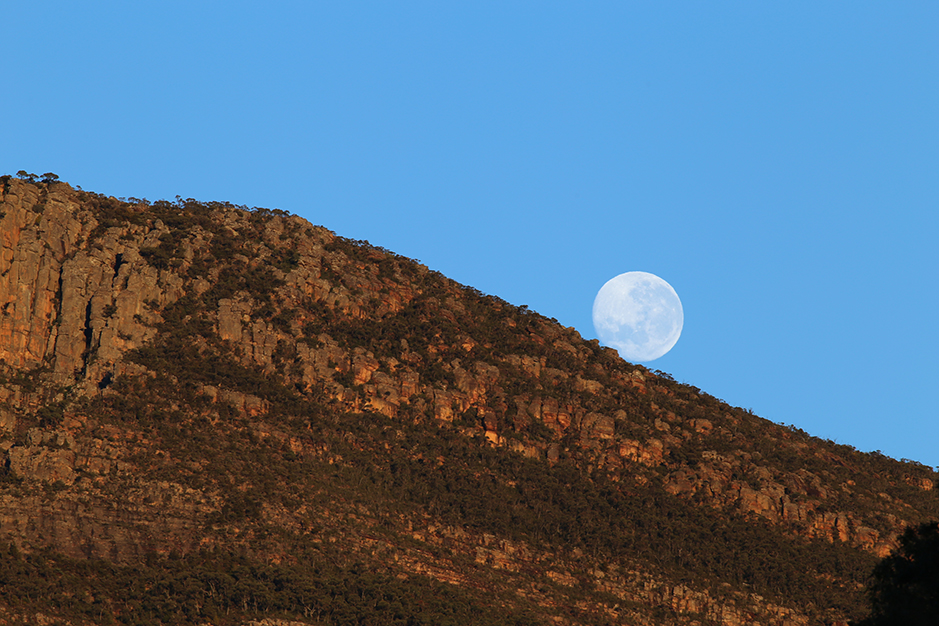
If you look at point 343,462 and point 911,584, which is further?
point 343,462

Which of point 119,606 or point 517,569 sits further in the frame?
point 517,569

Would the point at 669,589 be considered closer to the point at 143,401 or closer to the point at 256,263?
the point at 143,401

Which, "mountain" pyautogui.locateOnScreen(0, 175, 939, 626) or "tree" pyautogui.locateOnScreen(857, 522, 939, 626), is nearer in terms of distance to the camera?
"tree" pyautogui.locateOnScreen(857, 522, 939, 626)

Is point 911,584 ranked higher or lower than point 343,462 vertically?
lower

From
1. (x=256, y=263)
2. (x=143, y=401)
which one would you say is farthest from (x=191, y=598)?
(x=256, y=263)
